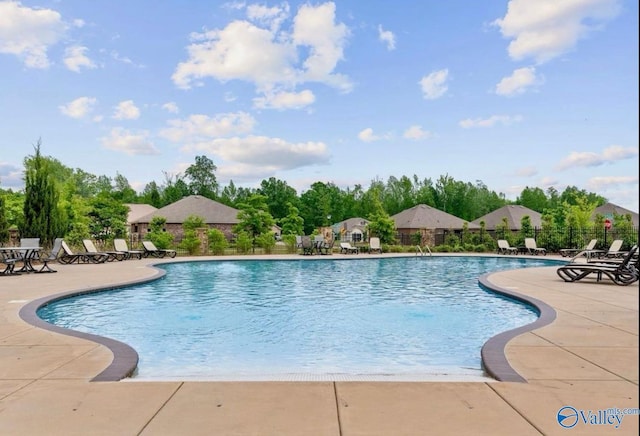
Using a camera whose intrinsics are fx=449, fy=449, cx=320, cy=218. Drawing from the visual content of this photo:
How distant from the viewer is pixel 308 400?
3.36 metres

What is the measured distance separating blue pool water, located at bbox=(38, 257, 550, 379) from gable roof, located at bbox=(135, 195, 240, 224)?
29.1 metres

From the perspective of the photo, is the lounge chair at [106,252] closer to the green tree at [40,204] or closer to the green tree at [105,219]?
the green tree at [40,204]

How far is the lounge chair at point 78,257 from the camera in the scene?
57.4 feet

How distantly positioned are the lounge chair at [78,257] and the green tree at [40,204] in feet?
4.59

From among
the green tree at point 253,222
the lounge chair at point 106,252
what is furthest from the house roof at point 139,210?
the lounge chair at point 106,252

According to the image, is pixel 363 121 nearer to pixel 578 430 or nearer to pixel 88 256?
pixel 88 256

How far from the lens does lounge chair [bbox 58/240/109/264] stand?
17497mm

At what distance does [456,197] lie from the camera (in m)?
60.4

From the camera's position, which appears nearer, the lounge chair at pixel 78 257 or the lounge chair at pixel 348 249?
the lounge chair at pixel 78 257

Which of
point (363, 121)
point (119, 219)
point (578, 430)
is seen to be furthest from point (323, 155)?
point (578, 430)

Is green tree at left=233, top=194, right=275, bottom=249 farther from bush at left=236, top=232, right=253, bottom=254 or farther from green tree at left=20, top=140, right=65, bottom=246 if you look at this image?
green tree at left=20, top=140, right=65, bottom=246

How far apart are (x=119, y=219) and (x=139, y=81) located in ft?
35.8

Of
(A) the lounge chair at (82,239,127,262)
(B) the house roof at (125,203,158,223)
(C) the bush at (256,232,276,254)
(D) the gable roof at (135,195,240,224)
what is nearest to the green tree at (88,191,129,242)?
(A) the lounge chair at (82,239,127,262)

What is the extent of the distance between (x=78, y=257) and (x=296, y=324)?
541 inches
